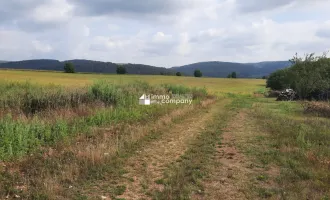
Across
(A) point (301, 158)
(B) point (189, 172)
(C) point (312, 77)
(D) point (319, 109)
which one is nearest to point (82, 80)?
(C) point (312, 77)

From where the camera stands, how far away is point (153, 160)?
23.8 feet

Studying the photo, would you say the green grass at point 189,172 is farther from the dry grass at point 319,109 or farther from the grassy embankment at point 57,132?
the dry grass at point 319,109

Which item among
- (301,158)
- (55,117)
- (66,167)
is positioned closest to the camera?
(66,167)

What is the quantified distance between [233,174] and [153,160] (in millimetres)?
2132

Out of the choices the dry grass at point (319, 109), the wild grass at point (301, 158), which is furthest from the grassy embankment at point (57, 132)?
the dry grass at point (319, 109)

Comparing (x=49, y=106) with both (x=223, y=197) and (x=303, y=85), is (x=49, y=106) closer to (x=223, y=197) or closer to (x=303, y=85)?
(x=223, y=197)

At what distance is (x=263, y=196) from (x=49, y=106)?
11.5 meters

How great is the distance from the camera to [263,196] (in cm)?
507

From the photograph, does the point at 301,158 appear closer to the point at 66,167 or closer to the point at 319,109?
the point at 66,167

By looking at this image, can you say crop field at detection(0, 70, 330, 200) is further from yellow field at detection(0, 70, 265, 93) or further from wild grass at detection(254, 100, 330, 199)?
yellow field at detection(0, 70, 265, 93)

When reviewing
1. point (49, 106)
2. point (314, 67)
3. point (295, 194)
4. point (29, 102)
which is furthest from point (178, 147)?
point (314, 67)

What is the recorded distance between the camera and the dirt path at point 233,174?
5.18 metres

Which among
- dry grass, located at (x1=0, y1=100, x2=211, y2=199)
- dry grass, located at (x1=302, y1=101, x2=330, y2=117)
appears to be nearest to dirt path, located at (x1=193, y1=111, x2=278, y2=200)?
dry grass, located at (x1=0, y1=100, x2=211, y2=199)

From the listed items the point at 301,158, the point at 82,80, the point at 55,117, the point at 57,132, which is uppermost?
the point at 82,80
